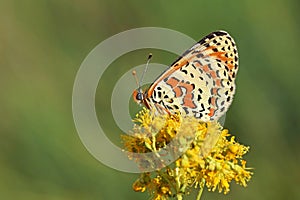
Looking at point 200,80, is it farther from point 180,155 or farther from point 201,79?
point 180,155

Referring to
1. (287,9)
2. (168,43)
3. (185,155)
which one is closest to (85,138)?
(168,43)

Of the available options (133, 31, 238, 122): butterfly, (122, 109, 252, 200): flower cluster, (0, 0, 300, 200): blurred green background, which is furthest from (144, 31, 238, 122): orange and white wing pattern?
(0, 0, 300, 200): blurred green background

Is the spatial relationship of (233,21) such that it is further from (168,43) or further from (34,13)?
(34,13)

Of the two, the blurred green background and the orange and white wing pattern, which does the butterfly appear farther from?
the blurred green background

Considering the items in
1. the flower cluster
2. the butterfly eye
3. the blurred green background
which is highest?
the blurred green background

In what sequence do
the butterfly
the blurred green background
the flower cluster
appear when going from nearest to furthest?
1. the flower cluster
2. the butterfly
3. the blurred green background

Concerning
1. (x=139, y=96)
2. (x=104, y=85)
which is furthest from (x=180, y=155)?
(x=104, y=85)
